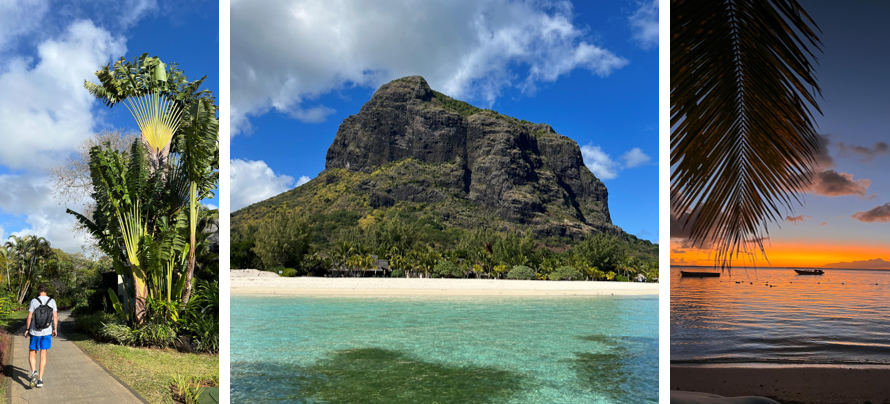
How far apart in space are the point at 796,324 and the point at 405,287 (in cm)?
1819

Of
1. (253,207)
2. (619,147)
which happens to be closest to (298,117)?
(253,207)

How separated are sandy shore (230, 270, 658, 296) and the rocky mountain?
26036 mm

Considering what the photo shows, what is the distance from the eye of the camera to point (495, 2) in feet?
115

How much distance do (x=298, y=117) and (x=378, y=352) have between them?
178 feet

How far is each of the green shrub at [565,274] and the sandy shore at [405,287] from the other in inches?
93.2

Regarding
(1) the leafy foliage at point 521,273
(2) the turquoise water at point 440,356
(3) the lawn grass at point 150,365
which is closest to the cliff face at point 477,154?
(1) the leafy foliage at point 521,273

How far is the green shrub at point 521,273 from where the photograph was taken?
28.3 meters

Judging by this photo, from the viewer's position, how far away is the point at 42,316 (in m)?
3.82

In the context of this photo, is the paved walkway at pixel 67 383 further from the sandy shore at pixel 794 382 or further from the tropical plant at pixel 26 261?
the tropical plant at pixel 26 261

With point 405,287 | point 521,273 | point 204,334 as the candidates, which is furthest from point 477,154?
point 204,334

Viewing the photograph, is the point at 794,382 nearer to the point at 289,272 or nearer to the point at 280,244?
the point at 289,272

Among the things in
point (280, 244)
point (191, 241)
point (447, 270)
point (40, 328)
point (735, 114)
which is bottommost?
point (447, 270)

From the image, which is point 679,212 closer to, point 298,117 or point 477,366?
point 477,366

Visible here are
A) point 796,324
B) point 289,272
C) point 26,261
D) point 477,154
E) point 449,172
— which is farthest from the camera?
point 477,154
